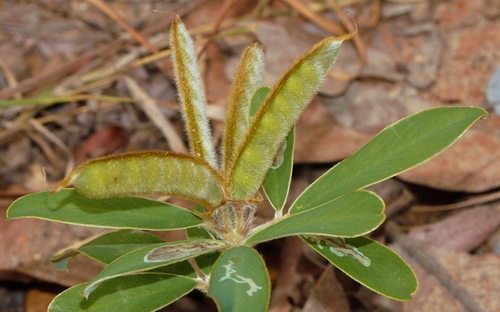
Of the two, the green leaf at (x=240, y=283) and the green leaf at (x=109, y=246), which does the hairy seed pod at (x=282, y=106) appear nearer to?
the green leaf at (x=240, y=283)

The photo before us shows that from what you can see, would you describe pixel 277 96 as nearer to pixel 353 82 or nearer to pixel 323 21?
pixel 353 82

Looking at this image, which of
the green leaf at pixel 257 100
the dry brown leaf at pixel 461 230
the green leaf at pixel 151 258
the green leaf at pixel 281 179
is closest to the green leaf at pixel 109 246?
the green leaf at pixel 151 258

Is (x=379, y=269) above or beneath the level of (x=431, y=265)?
above

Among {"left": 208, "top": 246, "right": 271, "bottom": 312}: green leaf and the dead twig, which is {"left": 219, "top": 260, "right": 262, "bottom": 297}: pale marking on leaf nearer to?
{"left": 208, "top": 246, "right": 271, "bottom": 312}: green leaf

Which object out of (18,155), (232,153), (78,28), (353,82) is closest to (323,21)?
(353,82)

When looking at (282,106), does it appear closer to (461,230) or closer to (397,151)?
(397,151)

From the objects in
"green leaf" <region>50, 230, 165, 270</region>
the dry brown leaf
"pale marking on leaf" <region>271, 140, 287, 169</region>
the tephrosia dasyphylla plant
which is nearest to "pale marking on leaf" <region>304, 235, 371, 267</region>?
the tephrosia dasyphylla plant

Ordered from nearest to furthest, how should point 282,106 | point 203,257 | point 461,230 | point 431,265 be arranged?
point 282,106 < point 203,257 < point 431,265 < point 461,230

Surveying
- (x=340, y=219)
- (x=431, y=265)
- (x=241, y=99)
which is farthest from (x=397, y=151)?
(x=431, y=265)
